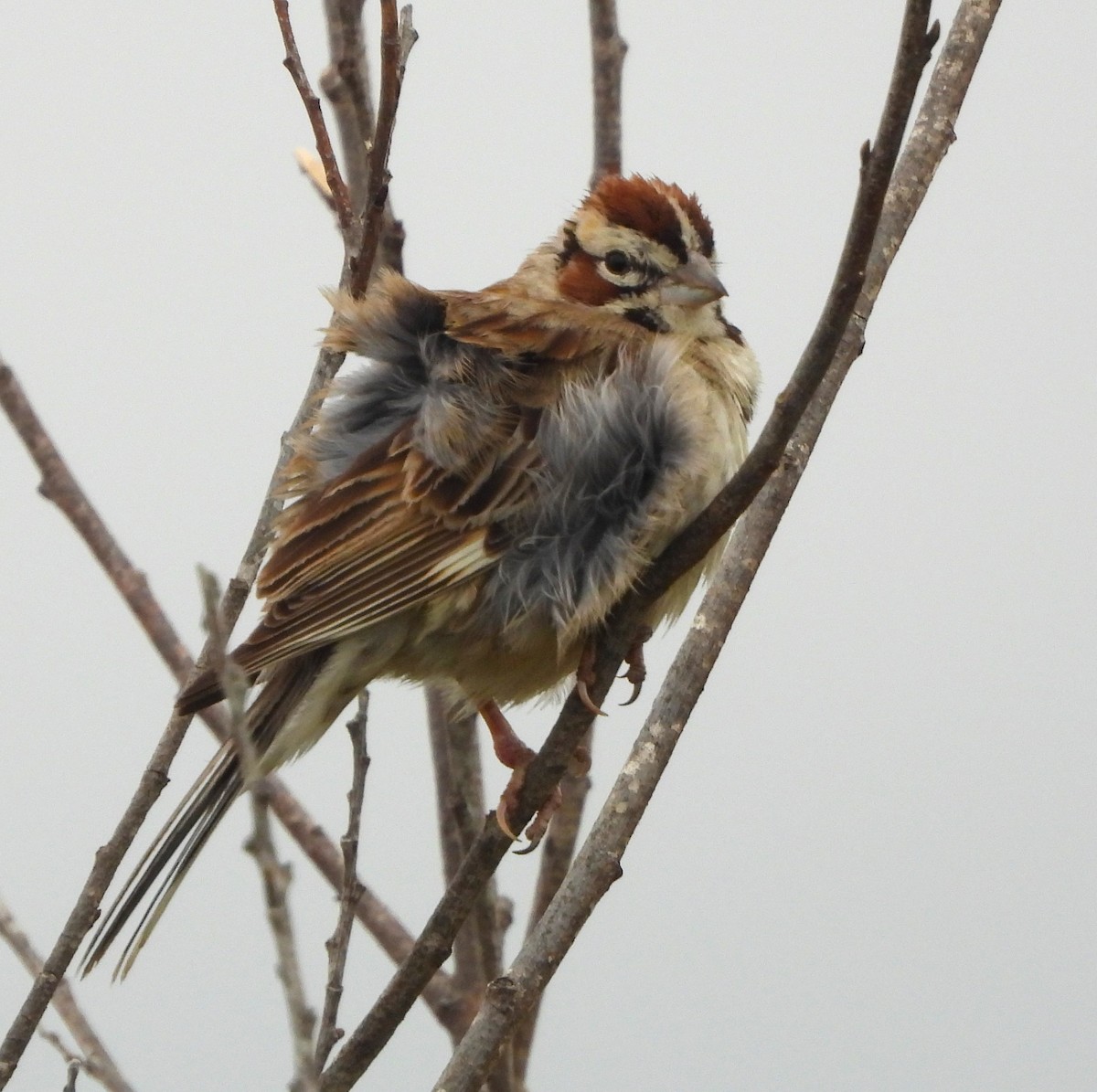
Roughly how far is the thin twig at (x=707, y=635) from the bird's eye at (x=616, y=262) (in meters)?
0.67

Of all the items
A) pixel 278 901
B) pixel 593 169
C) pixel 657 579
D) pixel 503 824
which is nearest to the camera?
pixel 278 901

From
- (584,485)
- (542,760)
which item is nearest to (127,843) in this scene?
(542,760)

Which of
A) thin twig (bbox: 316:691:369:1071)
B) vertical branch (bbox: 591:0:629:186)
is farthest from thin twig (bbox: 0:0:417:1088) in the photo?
vertical branch (bbox: 591:0:629:186)

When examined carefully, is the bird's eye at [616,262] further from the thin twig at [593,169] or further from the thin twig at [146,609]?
the thin twig at [146,609]

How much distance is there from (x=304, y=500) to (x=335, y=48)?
3.31 ft

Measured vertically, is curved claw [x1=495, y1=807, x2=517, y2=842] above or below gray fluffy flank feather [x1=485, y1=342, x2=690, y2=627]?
below

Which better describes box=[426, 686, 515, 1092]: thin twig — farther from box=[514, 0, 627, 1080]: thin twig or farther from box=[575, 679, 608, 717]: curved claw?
box=[575, 679, 608, 717]: curved claw

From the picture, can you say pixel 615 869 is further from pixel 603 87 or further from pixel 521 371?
pixel 603 87

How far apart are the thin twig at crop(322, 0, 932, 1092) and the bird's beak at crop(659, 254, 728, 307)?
0.77 m

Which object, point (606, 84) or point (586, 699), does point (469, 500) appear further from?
point (606, 84)

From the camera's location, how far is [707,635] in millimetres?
2791

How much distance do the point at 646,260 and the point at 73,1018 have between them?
189 cm

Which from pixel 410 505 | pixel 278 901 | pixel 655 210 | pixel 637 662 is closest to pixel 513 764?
pixel 637 662

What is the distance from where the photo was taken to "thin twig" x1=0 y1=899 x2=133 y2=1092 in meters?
2.81
